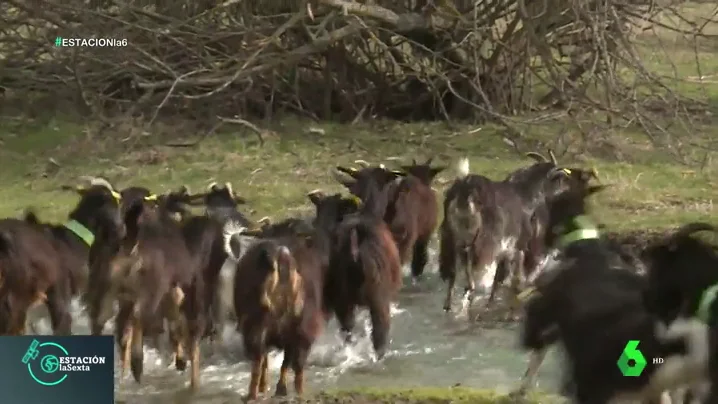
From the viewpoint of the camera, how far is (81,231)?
234 centimetres

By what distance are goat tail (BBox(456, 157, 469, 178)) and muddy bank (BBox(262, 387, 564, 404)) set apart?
814 mm

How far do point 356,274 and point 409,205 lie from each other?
0.48 metres

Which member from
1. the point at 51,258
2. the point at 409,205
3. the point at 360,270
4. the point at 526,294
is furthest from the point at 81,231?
the point at 526,294

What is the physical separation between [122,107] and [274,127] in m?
0.43

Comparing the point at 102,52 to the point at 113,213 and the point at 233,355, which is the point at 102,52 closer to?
the point at 113,213

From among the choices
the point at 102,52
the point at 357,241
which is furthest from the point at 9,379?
the point at 102,52

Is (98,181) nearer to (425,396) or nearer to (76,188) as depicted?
(76,188)

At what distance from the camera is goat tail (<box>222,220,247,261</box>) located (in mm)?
2330

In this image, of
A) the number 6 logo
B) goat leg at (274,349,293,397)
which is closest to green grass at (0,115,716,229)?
goat leg at (274,349,293,397)

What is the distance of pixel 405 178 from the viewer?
287 cm

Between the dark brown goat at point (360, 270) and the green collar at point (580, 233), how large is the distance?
1.32 feet

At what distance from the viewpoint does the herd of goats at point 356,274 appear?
179 centimetres

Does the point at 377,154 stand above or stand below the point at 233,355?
above
